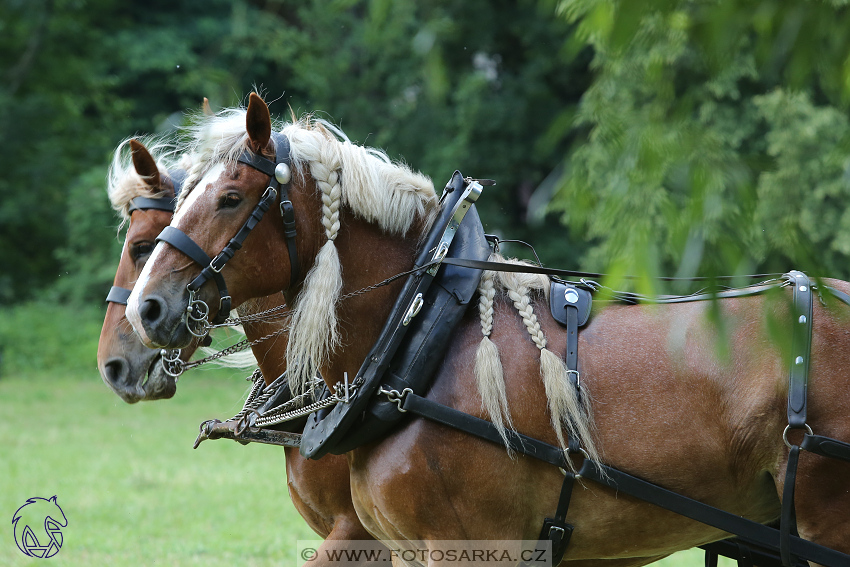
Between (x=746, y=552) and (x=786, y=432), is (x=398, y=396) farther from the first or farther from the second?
(x=746, y=552)

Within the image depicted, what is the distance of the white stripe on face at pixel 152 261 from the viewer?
2127 mm

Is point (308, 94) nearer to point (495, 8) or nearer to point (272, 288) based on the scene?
point (495, 8)

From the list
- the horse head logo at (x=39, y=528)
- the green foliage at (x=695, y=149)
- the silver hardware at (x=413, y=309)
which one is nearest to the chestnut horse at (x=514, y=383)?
the silver hardware at (x=413, y=309)

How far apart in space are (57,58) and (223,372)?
6.06 metres

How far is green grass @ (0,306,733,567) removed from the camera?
15.5ft

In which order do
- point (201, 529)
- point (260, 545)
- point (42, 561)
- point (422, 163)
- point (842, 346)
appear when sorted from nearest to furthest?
point (842, 346), point (42, 561), point (260, 545), point (201, 529), point (422, 163)

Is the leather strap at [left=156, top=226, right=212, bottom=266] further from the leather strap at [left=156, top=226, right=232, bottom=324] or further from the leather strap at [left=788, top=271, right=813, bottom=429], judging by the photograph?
the leather strap at [left=788, top=271, right=813, bottom=429]

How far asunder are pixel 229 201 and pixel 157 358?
48.5 inches

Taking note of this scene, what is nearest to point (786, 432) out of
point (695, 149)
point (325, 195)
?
point (695, 149)

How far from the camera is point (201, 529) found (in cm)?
514

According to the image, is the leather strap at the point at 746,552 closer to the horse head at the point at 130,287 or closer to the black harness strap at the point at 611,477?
the black harness strap at the point at 611,477

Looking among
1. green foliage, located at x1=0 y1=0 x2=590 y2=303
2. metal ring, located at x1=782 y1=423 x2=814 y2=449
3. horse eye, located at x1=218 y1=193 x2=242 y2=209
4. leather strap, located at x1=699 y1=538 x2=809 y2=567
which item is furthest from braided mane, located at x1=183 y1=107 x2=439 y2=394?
green foliage, located at x1=0 y1=0 x2=590 y2=303

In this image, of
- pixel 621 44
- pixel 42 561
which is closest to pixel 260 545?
pixel 42 561

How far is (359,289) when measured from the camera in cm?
232
